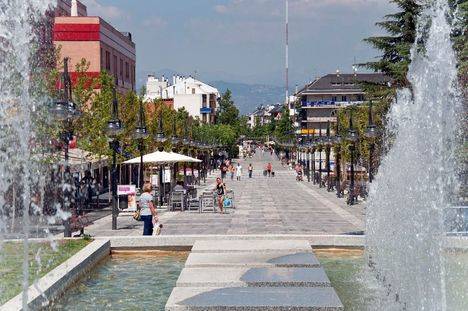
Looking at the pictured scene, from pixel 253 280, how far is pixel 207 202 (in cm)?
1806

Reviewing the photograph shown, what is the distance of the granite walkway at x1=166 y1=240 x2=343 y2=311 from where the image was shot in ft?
35.4

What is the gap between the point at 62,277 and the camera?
43.8ft

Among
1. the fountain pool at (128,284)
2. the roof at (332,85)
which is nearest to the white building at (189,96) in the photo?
the roof at (332,85)

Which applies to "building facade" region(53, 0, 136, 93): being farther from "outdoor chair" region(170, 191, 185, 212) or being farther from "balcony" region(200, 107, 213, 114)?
"balcony" region(200, 107, 213, 114)

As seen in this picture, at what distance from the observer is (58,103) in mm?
18766

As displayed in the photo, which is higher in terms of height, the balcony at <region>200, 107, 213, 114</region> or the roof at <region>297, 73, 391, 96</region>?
the roof at <region>297, 73, 391, 96</region>

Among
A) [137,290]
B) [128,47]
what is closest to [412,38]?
[137,290]

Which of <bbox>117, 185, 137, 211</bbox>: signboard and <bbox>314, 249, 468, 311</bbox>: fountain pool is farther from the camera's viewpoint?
<bbox>117, 185, 137, 211</bbox>: signboard

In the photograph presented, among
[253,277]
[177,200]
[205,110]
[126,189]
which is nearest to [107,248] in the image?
[253,277]

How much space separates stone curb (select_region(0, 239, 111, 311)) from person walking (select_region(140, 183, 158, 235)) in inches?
71.7

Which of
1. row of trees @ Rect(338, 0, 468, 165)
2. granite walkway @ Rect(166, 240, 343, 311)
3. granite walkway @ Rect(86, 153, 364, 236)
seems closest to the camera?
granite walkway @ Rect(166, 240, 343, 311)

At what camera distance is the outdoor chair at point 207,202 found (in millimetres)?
30156

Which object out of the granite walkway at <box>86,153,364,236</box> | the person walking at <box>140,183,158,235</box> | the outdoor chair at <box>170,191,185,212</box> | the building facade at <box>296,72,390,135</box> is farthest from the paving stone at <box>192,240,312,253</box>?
the building facade at <box>296,72,390,135</box>

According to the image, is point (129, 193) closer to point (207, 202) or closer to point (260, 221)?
point (207, 202)
